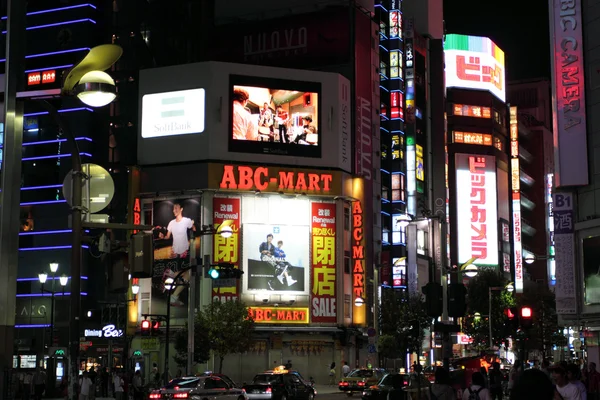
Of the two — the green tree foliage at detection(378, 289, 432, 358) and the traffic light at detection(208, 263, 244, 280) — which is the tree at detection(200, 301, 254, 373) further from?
the traffic light at detection(208, 263, 244, 280)

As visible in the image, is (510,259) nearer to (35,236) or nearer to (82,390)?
(35,236)

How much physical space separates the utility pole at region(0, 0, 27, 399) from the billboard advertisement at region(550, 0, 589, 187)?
28045 mm

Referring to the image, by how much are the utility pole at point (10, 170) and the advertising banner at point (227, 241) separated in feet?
183

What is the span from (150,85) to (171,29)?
19.5 metres

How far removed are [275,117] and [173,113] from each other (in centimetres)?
811

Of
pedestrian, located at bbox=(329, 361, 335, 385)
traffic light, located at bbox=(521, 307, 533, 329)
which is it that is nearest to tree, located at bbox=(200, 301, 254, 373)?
pedestrian, located at bbox=(329, 361, 335, 385)

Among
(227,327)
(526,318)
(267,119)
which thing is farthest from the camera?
(267,119)

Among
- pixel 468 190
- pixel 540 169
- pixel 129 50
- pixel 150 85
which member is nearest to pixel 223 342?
pixel 150 85

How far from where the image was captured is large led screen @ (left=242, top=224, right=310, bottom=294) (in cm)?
7125

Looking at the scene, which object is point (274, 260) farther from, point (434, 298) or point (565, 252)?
point (434, 298)

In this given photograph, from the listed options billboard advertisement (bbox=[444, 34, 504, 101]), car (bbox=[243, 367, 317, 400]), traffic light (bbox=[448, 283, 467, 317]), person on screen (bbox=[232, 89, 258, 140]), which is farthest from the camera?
billboard advertisement (bbox=[444, 34, 504, 101])

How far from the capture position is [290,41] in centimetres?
8656

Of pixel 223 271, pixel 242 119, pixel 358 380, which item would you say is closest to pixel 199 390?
pixel 223 271

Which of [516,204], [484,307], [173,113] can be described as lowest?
[484,307]
